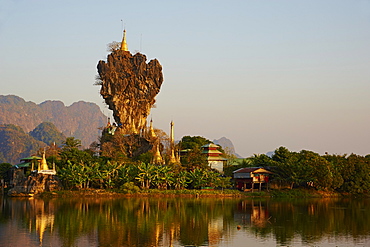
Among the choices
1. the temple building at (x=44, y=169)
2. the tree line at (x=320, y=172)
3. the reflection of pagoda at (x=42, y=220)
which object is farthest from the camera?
the tree line at (x=320, y=172)

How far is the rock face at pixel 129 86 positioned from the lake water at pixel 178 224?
41.8 meters

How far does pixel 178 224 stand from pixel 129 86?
205 feet

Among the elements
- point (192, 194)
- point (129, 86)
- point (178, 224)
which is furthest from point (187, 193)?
point (129, 86)

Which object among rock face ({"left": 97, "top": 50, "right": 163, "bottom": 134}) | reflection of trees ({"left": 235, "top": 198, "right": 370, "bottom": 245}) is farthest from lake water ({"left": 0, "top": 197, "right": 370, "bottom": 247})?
rock face ({"left": 97, "top": 50, "right": 163, "bottom": 134})

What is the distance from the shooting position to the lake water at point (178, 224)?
3073cm

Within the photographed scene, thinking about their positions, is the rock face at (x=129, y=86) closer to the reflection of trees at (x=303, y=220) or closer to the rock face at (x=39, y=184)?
the rock face at (x=39, y=184)

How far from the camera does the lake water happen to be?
101 feet

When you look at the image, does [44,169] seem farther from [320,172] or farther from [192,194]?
[320,172]

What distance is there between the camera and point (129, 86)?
97.2 metres

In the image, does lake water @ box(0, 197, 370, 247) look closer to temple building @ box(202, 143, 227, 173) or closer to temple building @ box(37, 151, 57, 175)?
temple building @ box(37, 151, 57, 175)

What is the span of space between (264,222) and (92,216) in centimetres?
1464

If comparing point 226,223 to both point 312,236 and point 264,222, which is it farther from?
point 312,236

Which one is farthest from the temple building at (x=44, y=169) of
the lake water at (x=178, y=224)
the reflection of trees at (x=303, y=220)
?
the reflection of trees at (x=303, y=220)

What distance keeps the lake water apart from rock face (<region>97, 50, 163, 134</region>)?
41.8m
